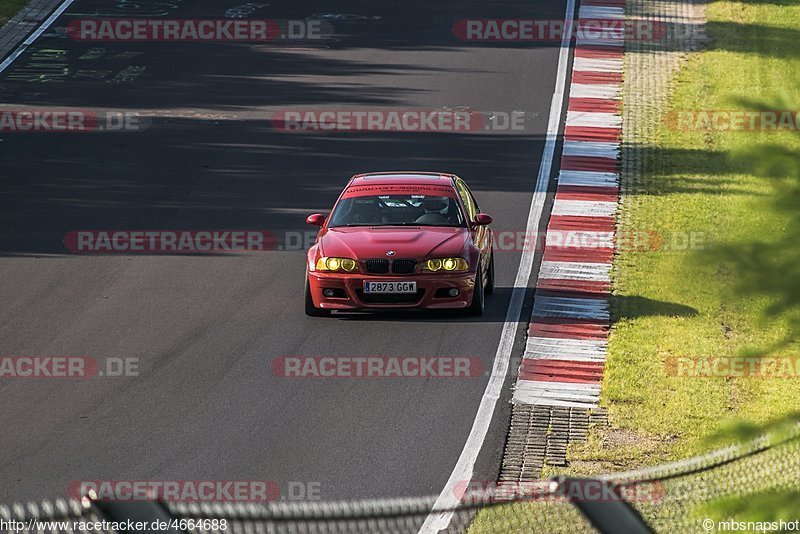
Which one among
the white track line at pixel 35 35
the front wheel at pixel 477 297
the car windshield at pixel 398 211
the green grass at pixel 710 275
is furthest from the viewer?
the white track line at pixel 35 35

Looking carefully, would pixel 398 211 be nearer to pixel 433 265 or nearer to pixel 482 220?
pixel 482 220

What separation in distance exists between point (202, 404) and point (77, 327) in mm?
3101

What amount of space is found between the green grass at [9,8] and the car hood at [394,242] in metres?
19.9

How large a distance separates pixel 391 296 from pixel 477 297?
3.30 feet

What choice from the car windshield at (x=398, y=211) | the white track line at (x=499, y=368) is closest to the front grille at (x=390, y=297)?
the white track line at (x=499, y=368)

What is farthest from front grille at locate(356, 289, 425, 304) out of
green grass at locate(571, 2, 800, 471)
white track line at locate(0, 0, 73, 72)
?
white track line at locate(0, 0, 73, 72)

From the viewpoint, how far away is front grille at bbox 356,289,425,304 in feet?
48.1

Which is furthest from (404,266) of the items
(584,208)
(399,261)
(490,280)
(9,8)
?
(9,8)

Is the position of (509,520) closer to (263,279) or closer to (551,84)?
(263,279)

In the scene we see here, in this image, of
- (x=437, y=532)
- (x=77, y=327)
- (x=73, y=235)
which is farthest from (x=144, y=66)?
(x=437, y=532)

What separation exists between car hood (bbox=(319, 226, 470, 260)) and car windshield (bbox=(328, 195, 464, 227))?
0.62 ft

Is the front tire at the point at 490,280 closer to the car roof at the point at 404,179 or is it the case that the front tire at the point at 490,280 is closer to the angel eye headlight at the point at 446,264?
the car roof at the point at 404,179

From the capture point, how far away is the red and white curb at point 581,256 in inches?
512

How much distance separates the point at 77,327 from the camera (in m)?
14.4
